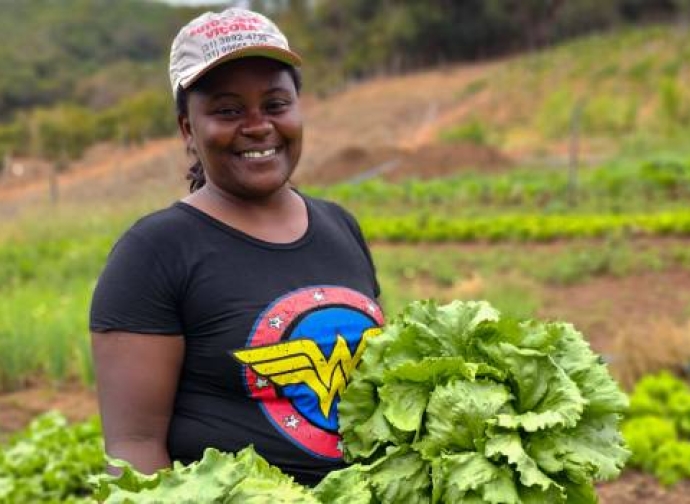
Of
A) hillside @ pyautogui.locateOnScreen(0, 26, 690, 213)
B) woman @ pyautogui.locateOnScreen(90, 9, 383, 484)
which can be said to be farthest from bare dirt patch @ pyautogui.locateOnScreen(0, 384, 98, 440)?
hillside @ pyautogui.locateOnScreen(0, 26, 690, 213)

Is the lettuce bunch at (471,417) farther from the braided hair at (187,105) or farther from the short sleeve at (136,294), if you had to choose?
the braided hair at (187,105)

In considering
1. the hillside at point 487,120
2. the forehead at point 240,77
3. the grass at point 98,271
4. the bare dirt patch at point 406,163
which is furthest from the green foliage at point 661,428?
the bare dirt patch at point 406,163

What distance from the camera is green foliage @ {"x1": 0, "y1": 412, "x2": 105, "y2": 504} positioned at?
182 inches

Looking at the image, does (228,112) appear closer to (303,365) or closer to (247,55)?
(247,55)

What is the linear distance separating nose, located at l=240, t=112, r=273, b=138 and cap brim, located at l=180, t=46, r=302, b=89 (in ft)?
0.45

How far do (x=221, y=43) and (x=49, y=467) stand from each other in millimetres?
3502

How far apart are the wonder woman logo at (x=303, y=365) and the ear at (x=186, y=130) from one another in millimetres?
476

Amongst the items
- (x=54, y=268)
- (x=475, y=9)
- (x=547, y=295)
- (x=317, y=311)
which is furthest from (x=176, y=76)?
(x=475, y=9)

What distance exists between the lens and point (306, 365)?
197 cm

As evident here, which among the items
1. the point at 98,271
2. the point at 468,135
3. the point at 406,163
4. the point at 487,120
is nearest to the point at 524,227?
the point at 98,271

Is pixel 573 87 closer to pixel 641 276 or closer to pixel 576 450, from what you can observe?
pixel 641 276

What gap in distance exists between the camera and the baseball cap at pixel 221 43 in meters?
1.97

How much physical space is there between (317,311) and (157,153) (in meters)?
31.2

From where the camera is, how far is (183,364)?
1982 mm
